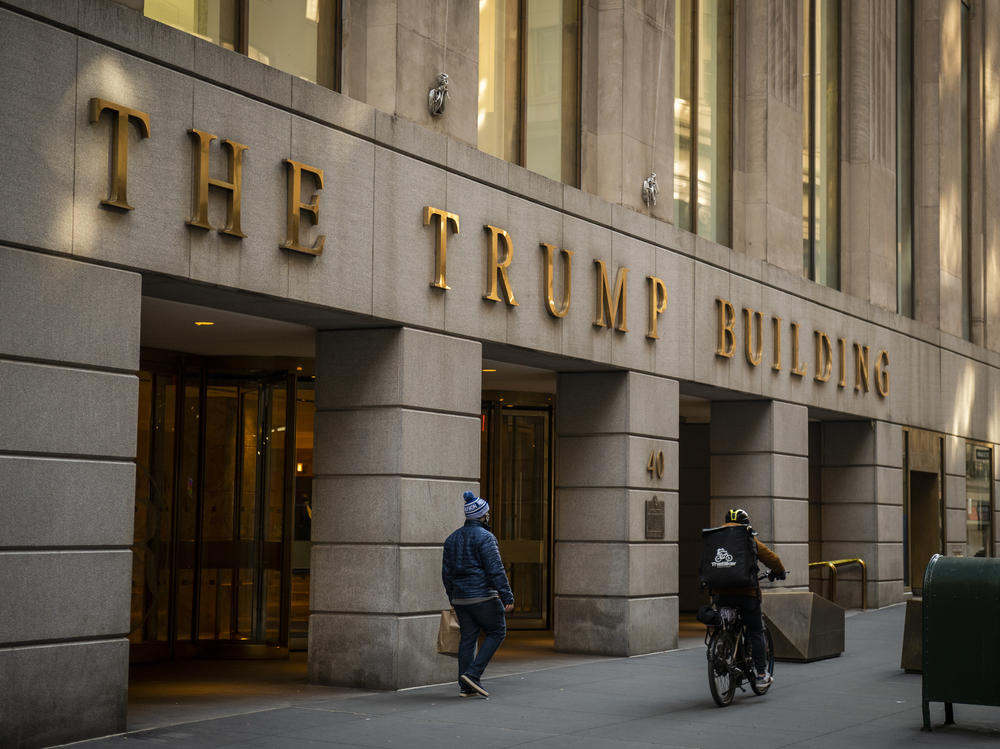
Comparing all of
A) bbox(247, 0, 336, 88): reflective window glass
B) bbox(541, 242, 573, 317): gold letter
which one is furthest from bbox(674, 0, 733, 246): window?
bbox(247, 0, 336, 88): reflective window glass

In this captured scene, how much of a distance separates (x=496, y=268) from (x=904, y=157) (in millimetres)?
17162

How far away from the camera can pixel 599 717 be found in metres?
11.7

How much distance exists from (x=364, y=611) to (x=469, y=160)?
4.92 meters

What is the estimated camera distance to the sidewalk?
34.0 ft

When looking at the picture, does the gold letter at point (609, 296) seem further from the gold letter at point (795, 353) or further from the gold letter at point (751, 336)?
the gold letter at point (795, 353)

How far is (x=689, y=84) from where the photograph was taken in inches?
799

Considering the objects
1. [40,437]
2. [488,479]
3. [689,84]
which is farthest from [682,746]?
[689,84]

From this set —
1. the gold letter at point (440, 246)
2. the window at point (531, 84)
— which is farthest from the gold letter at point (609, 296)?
the gold letter at point (440, 246)

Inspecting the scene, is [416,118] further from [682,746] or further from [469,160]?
[682,746]

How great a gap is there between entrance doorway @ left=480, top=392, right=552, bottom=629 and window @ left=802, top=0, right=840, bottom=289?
21.4 feet

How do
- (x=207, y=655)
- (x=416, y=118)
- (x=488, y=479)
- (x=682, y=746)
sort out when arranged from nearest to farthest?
1. (x=682, y=746)
2. (x=416, y=118)
3. (x=207, y=655)
4. (x=488, y=479)

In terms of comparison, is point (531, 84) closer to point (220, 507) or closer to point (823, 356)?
point (220, 507)

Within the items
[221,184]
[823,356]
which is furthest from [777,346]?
[221,184]

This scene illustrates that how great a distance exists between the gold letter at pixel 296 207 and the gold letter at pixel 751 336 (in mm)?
9781
